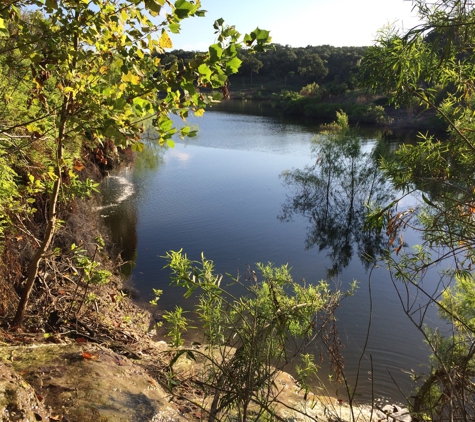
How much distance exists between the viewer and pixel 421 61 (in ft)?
13.0

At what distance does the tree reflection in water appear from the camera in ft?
62.6

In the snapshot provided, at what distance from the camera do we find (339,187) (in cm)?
2214

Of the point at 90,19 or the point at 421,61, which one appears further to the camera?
the point at 421,61

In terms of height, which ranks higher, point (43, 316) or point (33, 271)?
point (33, 271)

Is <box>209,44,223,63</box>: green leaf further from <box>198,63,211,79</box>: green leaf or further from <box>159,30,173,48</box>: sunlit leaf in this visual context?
<box>159,30,173,48</box>: sunlit leaf

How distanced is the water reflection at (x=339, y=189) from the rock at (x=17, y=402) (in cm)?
1536

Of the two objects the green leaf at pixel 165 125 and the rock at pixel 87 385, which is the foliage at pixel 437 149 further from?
the rock at pixel 87 385

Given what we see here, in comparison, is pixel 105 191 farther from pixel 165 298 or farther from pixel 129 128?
pixel 129 128

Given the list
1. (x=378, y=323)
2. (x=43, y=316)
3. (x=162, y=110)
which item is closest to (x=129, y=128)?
(x=162, y=110)

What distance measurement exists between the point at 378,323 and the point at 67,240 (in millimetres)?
8002

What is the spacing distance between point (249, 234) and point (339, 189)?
330 inches

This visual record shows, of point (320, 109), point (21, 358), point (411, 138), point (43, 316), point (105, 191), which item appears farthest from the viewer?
point (320, 109)

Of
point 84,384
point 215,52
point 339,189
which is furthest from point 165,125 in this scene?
point 339,189

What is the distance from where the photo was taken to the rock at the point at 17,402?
2.45 meters
